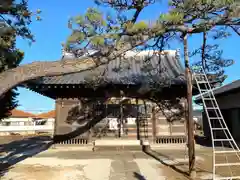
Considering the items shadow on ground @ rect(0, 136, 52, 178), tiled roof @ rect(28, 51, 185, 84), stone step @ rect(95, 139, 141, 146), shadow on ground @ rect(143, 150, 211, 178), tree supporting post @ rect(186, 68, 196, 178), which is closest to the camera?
tree supporting post @ rect(186, 68, 196, 178)

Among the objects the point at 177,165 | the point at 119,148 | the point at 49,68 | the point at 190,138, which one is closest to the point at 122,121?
the point at 119,148

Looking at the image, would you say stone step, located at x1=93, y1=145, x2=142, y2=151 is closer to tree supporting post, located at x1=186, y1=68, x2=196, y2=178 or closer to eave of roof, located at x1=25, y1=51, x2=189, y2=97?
eave of roof, located at x1=25, y1=51, x2=189, y2=97

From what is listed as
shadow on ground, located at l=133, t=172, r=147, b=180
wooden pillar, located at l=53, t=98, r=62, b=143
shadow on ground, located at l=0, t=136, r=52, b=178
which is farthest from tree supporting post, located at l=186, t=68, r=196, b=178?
wooden pillar, located at l=53, t=98, r=62, b=143

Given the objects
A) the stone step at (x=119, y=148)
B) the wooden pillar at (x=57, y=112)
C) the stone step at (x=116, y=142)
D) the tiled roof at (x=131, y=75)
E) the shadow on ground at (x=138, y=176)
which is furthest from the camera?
the wooden pillar at (x=57, y=112)

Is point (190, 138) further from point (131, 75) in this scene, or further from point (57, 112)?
point (57, 112)

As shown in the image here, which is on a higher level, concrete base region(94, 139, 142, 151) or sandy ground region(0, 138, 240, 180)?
concrete base region(94, 139, 142, 151)

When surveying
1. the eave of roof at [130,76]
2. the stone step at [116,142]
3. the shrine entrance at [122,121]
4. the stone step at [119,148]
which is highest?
the eave of roof at [130,76]

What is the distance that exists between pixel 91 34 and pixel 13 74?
4.82 feet

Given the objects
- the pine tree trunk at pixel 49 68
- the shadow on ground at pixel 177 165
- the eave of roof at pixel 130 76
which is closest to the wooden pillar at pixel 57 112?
the eave of roof at pixel 130 76

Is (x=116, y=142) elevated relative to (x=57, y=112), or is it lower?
lower

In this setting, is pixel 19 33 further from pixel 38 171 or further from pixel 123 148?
pixel 123 148

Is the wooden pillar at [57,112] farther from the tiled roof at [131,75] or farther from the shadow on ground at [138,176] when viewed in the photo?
the shadow on ground at [138,176]

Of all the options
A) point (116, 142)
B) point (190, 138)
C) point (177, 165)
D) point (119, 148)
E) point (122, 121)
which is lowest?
point (177, 165)

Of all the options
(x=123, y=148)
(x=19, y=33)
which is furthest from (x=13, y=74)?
(x=123, y=148)
